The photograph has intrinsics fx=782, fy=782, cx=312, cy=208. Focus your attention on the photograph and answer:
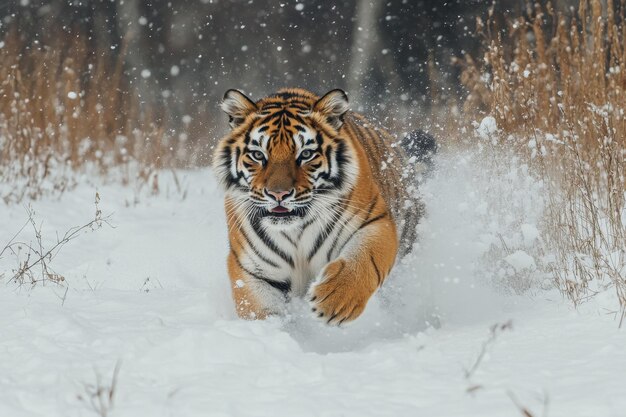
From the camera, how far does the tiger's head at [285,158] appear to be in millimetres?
3279

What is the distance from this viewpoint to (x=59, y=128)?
7555 mm

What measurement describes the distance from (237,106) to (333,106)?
449 millimetres

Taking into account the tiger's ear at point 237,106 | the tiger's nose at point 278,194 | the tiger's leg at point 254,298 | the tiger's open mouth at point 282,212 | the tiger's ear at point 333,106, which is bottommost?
the tiger's leg at point 254,298

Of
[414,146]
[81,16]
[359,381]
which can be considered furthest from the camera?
[81,16]

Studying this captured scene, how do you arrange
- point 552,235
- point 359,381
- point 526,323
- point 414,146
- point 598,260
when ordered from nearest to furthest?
point 359,381
point 526,323
point 598,260
point 552,235
point 414,146

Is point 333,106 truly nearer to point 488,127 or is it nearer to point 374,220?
point 374,220

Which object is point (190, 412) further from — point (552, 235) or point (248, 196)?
point (552, 235)

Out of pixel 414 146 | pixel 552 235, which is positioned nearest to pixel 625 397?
pixel 552 235

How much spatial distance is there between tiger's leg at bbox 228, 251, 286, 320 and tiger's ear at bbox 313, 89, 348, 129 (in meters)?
0.81

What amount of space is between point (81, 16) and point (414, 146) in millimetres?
9914

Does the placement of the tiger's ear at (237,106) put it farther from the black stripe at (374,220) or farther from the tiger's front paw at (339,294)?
the tiger's front paw at (339,294)

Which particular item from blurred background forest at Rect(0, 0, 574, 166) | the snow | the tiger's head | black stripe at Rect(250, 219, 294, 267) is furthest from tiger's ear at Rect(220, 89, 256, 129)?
blurred background forest at Rect(0, 0, 574, 166)

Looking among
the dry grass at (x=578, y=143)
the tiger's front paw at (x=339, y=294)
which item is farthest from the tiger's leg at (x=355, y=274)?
the dry grass at (x=578, y=143)

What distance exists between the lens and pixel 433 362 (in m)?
2.54
